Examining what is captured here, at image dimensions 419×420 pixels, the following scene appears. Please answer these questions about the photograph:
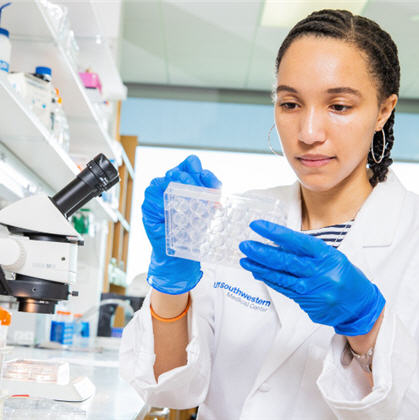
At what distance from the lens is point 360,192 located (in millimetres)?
1367

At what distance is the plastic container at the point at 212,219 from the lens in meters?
0.99

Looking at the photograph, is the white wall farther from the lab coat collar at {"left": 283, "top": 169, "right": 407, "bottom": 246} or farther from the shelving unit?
the lab coat collar at {"left": 283, "top": 169, "right": 407, "bottom": 246}

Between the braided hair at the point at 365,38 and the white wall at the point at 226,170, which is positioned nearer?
the braided hair at the point at 365,38

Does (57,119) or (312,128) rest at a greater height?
(57,119)

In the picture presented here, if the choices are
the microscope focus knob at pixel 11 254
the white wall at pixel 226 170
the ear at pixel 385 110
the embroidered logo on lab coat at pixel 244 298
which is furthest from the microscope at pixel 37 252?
the white wall at pixel 226 170

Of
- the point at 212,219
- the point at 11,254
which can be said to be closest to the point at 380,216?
the point at 212,219

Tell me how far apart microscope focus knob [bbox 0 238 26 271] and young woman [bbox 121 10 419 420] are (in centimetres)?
26

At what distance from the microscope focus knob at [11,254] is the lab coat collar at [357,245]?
1.95 feet

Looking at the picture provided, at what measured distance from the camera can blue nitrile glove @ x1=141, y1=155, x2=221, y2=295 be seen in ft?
3.57

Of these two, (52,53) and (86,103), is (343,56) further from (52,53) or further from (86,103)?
(86,103)

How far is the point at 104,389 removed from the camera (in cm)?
162

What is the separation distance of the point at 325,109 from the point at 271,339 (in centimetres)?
57

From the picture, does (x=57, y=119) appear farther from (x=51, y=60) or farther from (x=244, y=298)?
(x=244, y=298)

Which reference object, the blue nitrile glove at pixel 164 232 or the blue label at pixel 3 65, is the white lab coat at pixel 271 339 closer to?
the blue nitrile glove at pixel 164 232
